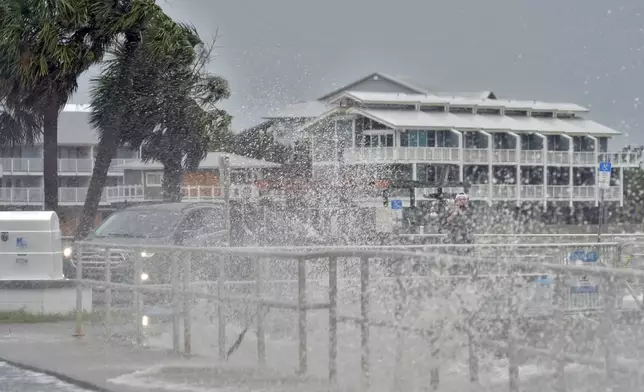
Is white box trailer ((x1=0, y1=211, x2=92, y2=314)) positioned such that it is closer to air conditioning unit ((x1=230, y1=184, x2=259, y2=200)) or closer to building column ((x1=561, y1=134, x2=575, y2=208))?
building column ((x1=561, y1=134, x2=575, y2=208))

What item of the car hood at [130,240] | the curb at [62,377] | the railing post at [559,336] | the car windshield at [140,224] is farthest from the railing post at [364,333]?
the car windshield at [140,224]

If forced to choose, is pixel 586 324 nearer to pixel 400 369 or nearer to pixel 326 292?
pixel 400 369

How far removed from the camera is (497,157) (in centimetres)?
2008

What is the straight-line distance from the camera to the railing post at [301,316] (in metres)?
7.91

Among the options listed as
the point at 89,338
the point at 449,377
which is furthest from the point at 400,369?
the point at 89,338

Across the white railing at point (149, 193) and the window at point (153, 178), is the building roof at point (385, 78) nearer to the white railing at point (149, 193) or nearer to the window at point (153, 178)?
the white railing at point (149, 193)

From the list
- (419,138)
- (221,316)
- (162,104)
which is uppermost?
(162,104)

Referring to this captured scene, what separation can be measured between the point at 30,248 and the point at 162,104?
17.2m

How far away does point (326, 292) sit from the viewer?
790cm

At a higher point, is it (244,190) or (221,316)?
(244,190)

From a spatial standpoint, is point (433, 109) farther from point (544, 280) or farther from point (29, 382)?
point (544, 280)

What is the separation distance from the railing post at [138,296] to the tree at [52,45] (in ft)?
54.6

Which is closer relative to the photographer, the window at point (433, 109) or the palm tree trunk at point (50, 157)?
the window at point (433, 109)

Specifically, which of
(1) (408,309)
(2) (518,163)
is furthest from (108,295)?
(2) (518,163)
